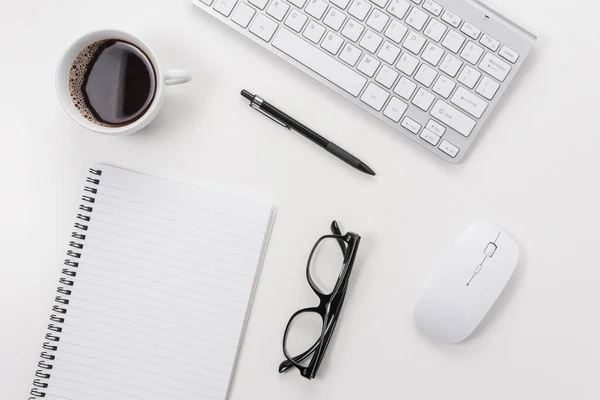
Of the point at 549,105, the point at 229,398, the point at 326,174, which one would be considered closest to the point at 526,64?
the point at 549,105

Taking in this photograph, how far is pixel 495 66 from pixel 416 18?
0.11m

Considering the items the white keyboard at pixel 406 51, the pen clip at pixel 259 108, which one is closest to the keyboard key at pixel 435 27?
the white keyboard at pixel 406 51

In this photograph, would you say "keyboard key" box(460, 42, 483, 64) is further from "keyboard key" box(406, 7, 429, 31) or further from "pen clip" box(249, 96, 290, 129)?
"pen clip" box(249, 96, 290, 129)

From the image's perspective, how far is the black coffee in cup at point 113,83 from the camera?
24.0 inches

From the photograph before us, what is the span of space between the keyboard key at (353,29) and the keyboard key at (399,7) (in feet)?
0.13

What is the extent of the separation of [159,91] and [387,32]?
0.28m

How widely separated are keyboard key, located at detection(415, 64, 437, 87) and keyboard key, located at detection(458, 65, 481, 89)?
1.3 inches

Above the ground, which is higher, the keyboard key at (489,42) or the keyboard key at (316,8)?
the keyboard key at (489,42)

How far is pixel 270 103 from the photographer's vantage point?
2.17ft

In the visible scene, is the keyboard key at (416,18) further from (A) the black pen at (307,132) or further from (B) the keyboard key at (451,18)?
(A) the black pen at (307,132)

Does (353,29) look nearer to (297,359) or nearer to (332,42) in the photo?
(332,42)

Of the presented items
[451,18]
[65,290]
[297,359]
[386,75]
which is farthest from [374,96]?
[65,290]

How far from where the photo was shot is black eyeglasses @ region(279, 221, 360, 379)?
0.65 meters

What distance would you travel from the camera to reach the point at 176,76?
1.99 ft
